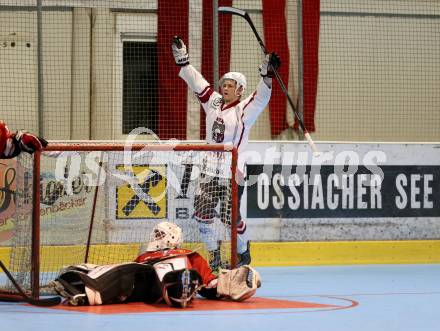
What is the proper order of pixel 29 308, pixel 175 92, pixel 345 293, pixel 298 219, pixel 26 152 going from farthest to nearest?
pixel 175 92
pixel 298 219
pixel 345 293
pixel 26 152
pixel 29 308

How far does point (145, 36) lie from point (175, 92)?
828 mm

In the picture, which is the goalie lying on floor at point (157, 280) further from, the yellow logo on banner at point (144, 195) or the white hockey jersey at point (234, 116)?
the white hockey jersey at point (234, 116)

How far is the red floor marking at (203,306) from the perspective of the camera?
628cm

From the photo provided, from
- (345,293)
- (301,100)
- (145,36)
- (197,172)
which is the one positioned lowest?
(345,293)

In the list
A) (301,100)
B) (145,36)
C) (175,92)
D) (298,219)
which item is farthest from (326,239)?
(145,36)

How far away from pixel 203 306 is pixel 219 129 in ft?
7.39

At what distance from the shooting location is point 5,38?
10.9 m

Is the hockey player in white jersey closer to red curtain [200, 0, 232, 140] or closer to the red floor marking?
the red floor marking

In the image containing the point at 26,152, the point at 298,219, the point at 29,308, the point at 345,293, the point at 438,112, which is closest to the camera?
the point at 29,308

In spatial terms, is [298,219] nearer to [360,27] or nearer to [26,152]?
[360,27]

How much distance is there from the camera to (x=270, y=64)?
327 inches

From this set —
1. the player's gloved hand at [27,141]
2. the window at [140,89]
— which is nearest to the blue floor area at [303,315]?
the player's gloved hand at [27,141]

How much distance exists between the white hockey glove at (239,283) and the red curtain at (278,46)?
4.76 meters

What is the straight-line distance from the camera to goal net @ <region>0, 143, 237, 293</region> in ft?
23.5
